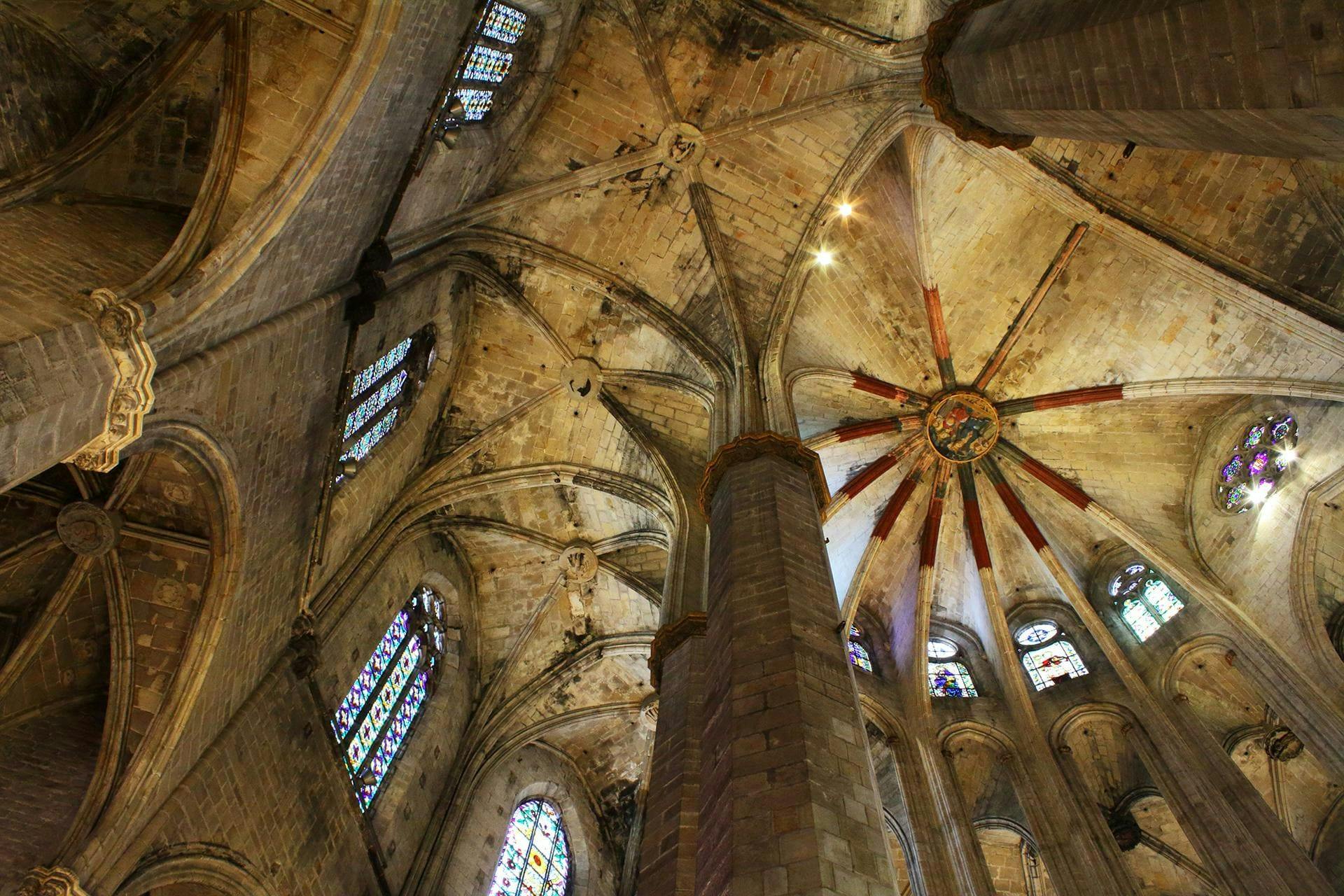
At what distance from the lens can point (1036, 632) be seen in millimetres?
14930

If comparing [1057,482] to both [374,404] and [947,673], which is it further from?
[374,404]

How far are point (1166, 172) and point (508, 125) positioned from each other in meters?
8.66

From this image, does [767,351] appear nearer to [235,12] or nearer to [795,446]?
[795,446]

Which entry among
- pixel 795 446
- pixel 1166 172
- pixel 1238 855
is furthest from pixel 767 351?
pixel 1238 855

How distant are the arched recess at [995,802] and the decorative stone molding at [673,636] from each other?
18.8ft

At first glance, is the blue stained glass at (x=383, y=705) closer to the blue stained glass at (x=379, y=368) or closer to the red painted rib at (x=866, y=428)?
the blue stained glass at (x=379, y=368)

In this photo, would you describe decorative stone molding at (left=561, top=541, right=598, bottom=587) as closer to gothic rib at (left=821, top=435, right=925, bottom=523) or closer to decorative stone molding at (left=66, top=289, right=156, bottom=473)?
gothic rib at (left=821, top=435, right=925, bottom=523)

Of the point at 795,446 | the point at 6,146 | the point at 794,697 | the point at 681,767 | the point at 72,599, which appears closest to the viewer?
the point at 794,697

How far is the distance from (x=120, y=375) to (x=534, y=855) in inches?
378

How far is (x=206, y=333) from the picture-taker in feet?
24.0

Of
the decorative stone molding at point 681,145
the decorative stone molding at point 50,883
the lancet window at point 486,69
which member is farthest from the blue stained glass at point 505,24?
the decorative stone molding at point 50,883

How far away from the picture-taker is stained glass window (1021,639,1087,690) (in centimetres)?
1390

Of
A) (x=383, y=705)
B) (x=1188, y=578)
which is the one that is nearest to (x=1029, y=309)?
(x=1188, y=578)

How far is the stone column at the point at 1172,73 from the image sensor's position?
4.59 m
